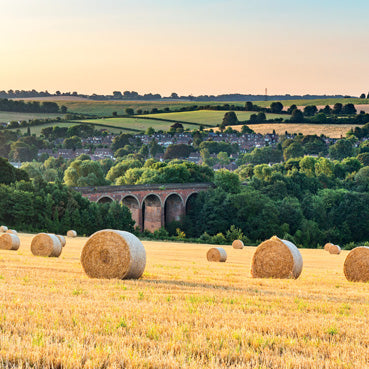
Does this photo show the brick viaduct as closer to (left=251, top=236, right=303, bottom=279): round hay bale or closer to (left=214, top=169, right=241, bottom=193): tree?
(left=214, top=169, right=241, bottom=193): tree

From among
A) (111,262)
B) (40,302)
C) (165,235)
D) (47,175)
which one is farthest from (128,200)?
(40,302)

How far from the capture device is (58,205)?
239 ft

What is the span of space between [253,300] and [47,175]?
135 meters

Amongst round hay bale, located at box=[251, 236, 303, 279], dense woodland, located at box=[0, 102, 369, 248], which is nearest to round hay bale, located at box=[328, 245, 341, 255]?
dense woodland, located at box=[0, 102, 369, 248]

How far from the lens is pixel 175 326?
11312 mm

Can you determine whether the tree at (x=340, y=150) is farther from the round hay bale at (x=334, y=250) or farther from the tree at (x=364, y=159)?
the round hay bale at (x=334, y=250)

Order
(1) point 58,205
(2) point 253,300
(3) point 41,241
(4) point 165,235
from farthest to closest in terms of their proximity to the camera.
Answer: (4) point 165,235 < (1) point 58,205 < (3) point 41,241 < (2) point 253,300

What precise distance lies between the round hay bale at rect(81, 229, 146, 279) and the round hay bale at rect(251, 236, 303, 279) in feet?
18.8

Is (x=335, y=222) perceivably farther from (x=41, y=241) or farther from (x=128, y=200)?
(x=41, y=241)

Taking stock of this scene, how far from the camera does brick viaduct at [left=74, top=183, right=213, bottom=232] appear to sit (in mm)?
98062

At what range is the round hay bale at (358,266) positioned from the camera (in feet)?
83.1

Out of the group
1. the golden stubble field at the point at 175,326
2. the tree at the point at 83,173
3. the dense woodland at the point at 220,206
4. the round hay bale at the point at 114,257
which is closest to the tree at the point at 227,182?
the dense woodland at the point at 220,206

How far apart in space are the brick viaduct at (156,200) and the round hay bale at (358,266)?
70.1 metres

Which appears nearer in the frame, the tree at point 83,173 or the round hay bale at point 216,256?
the round hay bale at point 216,256
